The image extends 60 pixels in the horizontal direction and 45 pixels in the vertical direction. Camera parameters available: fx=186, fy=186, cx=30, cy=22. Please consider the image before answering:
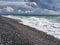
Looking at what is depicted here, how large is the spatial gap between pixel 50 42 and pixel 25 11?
25.4 feet

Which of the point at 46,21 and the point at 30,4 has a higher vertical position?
the point at 30,4

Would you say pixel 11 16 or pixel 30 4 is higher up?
pixel 30 4

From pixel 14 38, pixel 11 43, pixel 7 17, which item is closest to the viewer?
pixel 11 43

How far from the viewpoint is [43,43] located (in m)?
8.73

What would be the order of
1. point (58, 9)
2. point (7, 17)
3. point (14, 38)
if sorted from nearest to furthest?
1. point (14, 38)
2. point (7, 17)
3. point (58, 9)

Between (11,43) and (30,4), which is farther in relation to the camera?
(30,4)

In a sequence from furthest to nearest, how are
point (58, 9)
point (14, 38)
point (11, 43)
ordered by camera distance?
1. point (58, 9)
2. point (14, 38)
3. point (11, 43)

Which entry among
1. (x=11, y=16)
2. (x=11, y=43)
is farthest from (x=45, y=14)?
(x=11, y=43)

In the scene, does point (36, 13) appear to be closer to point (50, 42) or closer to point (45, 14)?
point (45, 14)

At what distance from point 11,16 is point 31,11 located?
1.81 meters

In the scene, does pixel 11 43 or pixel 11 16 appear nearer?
pixel 11 43

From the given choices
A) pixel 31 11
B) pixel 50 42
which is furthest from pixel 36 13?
pixel 50 42

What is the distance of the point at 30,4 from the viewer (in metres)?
16.5

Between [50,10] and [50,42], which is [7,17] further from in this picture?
[50,42]
